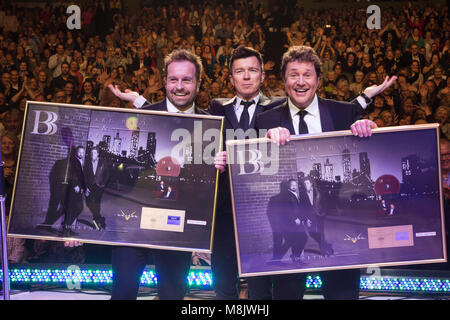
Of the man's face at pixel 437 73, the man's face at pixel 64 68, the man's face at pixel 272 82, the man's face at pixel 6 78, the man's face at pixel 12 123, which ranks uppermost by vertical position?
the man's face at pixel 64 68

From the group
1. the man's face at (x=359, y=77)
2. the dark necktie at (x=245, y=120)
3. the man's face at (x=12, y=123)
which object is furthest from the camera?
the man's face at (x=359, y=77)

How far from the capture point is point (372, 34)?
6.71 metres

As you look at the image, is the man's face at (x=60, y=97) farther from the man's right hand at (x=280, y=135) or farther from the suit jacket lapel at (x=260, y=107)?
the man's right hand at (x=280, y=135)

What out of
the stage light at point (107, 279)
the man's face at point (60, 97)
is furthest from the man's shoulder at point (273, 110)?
the man's face at point (60, 97)

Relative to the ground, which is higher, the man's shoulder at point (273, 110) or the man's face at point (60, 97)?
the man's face at point (60, 97)

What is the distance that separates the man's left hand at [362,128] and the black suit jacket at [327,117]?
0.11 m

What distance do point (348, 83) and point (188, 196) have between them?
15.2 ft

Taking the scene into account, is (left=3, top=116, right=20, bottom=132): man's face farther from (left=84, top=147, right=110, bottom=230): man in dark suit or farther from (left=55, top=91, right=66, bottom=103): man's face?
(left=84, top=147, right=110, bottom=230): man in dark suit

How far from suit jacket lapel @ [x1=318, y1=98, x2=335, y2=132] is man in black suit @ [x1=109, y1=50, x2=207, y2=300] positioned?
65 cm

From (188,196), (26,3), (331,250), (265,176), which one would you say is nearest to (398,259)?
(331,250)

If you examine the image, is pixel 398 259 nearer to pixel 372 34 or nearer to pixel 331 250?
pixel 331 250

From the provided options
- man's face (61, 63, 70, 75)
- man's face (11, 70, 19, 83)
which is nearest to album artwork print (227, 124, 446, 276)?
man's face (61, 63, 70, 75)

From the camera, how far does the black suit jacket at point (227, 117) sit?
2443mm

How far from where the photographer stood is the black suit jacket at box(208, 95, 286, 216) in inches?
96.2
